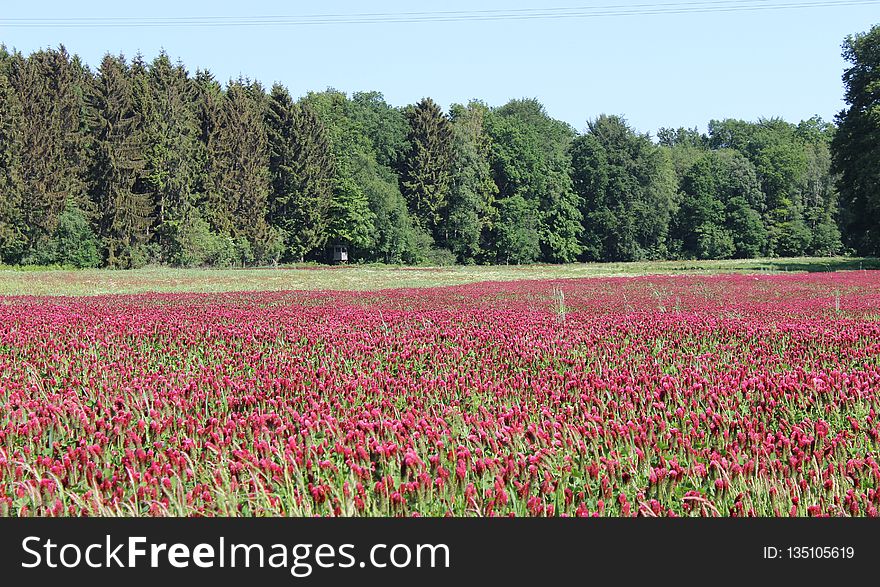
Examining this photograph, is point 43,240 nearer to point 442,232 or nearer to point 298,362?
point 442,232

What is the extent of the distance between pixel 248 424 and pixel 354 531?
2.46m

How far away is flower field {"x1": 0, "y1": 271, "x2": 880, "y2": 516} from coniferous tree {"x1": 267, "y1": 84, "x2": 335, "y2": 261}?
65.2 meters

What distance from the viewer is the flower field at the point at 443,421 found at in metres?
4.60

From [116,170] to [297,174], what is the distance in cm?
1722

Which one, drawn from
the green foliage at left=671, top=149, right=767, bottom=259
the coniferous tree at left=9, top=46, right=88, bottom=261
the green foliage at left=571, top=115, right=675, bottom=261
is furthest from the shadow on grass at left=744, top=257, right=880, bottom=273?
the coniferous tree at left=9, top=46, right=88, bottom=261

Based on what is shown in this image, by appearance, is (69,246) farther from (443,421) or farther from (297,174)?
(443,421)

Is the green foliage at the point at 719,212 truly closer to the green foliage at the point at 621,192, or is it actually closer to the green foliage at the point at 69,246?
the green foliage at the point at 621,192

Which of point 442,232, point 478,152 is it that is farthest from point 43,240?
point 478,152

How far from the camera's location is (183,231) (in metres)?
66.4

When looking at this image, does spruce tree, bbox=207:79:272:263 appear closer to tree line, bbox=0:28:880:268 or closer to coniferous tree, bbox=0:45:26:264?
tree line, bbox=0:28:880:268

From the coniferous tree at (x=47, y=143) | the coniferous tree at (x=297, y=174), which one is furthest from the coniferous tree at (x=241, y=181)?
the coniferous tree at (x=47, y=143)

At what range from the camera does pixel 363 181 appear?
81875 mm

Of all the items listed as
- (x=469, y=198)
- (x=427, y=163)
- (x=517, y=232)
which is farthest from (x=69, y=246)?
(x=517, y=232)

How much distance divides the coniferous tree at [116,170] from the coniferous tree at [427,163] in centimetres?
2839
